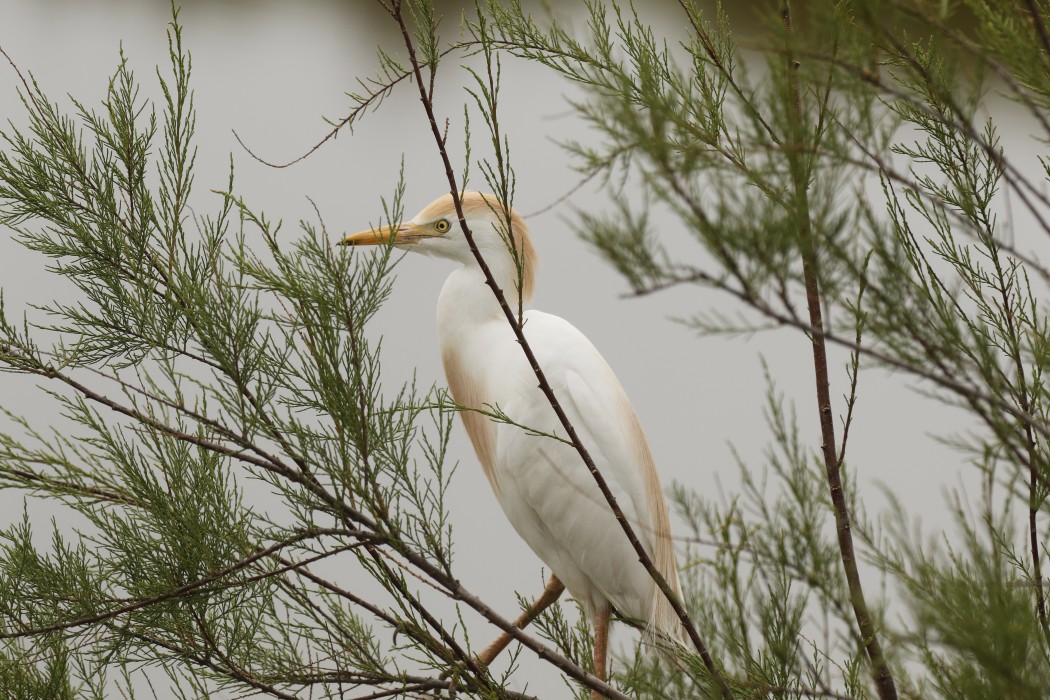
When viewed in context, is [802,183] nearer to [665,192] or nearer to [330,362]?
[665,192]

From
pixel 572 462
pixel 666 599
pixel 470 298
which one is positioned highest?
pixel 470 298

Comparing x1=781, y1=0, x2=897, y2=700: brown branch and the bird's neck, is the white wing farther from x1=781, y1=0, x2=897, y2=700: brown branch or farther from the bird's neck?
x1=781, y1=0, x2=897, y2=700: brown branch

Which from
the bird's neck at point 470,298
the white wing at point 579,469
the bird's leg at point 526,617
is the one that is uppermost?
the bird's neck at point 470,298

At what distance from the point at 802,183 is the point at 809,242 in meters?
0.03

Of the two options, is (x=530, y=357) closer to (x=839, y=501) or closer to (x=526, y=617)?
(x=839, y=501)

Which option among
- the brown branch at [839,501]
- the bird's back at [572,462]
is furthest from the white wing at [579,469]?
the brown branch at [839,501]

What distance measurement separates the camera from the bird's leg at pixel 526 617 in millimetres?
1283

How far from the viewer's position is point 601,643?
1.30 metres

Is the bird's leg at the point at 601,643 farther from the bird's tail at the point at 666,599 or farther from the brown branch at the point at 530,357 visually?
the brown branch at the point at 530,357

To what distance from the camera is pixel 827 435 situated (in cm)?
89

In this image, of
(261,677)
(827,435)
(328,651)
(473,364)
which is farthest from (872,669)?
(473,364)

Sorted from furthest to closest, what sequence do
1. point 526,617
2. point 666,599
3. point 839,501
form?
point 666,599 < point 526,617 < point 839,501

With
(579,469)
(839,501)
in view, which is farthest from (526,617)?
(839,501)

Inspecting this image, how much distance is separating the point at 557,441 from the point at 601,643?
0.85 feet
